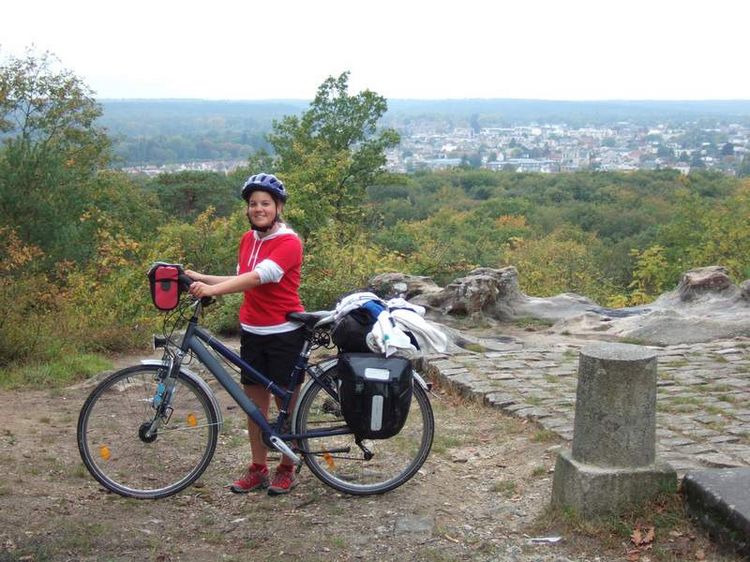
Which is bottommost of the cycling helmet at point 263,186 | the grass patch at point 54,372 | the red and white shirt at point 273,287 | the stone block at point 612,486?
the grass patch at point 54,372

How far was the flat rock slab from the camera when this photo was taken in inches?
154

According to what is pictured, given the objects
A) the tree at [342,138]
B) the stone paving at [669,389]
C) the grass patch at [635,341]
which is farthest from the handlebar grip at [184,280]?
the tree at [342,138]

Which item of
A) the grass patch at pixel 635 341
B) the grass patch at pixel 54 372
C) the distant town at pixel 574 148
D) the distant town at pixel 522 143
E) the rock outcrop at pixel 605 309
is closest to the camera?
the grass patch at pixel 54 372

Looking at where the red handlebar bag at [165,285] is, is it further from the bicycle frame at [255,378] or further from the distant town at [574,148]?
the distant town at [574,148]

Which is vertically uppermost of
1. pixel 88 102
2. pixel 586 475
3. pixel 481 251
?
pixel 88 102

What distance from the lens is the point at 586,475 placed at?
4312 mm

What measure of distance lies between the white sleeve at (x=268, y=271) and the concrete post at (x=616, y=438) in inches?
65.7

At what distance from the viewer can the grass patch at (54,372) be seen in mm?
8008

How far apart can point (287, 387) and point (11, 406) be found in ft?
11.4

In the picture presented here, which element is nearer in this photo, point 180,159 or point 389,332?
point 389,332

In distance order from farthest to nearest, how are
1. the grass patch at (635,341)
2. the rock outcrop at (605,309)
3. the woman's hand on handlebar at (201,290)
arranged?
the rock outcrop at (605,309) → the grass patch at (635,341) → the woman's hand on handlebar at (201,290)

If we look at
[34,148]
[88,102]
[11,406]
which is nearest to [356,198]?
[88,102]

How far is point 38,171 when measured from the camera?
18828mm

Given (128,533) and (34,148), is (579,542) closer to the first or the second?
(128,533)
